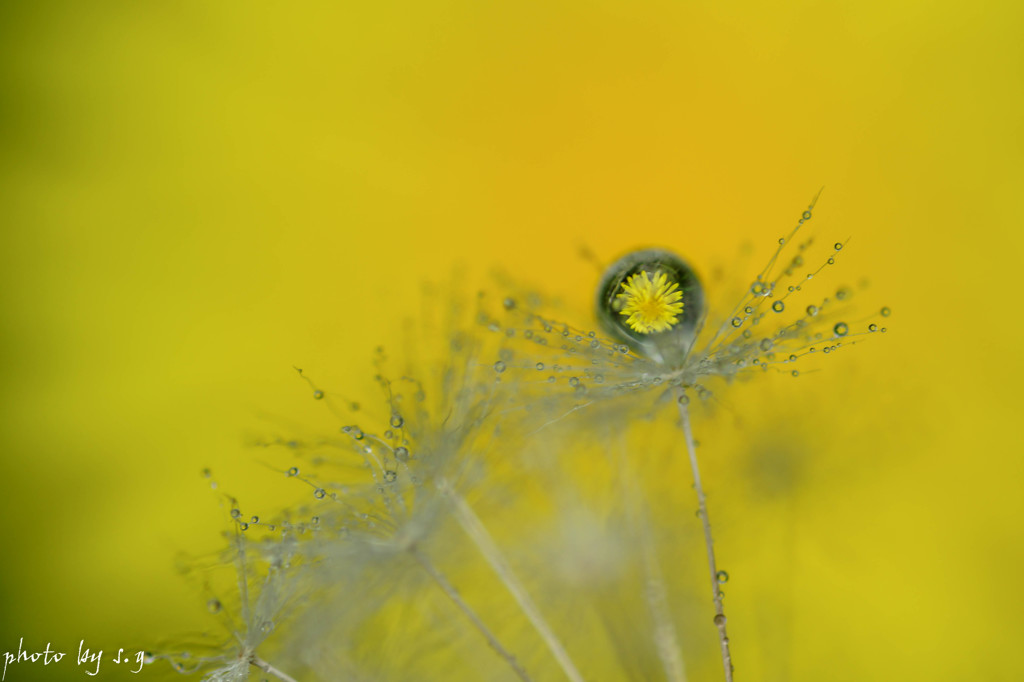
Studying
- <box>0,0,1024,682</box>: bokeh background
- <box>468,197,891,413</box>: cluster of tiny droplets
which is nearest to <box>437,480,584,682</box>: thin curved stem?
<box>468,197,891,413</box>: cluster of tiny droplets

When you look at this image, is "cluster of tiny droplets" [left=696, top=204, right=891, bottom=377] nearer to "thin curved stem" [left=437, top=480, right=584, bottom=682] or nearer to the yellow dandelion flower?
the yellow dandelion flower

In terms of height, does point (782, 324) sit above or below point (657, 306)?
above

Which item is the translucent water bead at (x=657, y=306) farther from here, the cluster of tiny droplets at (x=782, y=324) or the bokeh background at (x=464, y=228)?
the bokeh background at (x=464, y=228)

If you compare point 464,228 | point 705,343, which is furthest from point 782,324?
point 464,228

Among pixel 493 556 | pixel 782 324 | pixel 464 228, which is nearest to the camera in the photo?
pixel 493 556

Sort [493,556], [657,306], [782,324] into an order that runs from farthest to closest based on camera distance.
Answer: [782,324] → [493,556] → [657,306]

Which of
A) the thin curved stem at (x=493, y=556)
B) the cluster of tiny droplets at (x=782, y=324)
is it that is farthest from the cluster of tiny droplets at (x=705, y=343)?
the thin curved stem at (x=493, y=556)

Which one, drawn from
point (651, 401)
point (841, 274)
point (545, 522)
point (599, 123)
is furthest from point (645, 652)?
point (599, 123)

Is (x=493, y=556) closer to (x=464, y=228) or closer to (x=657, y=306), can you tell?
(x=657, y=306)
